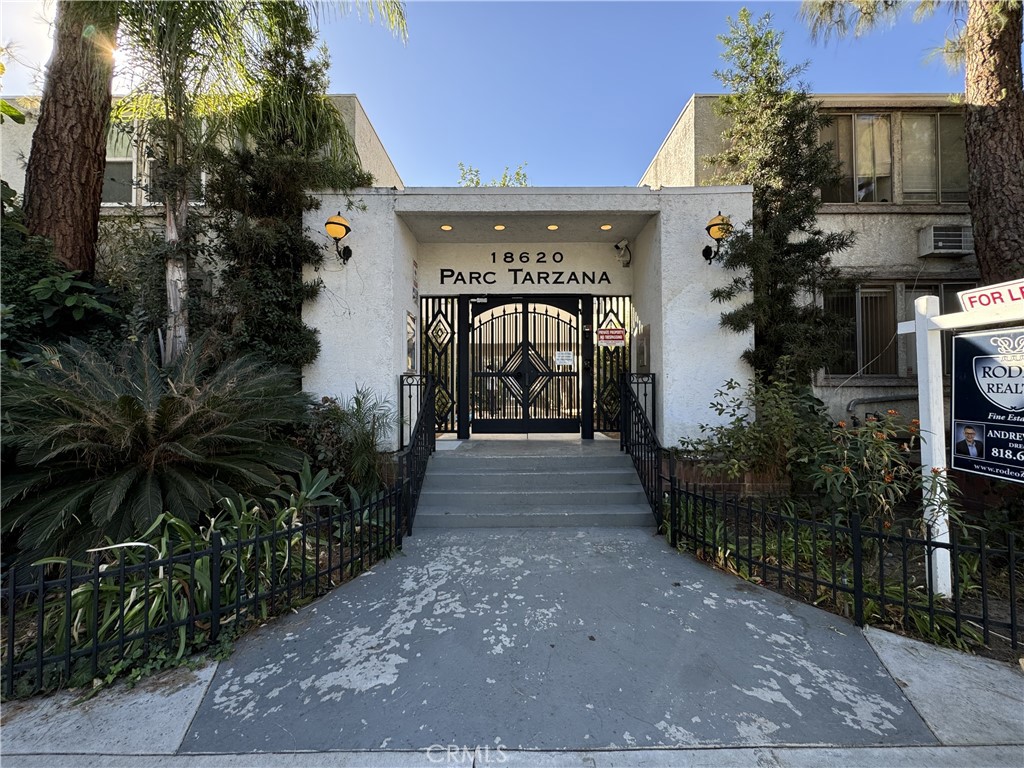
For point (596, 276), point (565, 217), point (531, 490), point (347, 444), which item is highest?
point (565, 217)

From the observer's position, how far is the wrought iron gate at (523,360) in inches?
280

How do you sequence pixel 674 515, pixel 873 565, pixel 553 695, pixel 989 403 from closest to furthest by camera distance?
pixel 553 695
pixel 989 403
pixel 873 565
pixel 674 515

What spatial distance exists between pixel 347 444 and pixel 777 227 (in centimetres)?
598

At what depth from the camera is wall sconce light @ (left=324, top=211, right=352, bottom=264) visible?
5.22 m

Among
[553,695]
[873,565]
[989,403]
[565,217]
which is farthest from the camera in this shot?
[565,217]

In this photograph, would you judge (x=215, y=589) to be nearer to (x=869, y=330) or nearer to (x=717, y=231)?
(x=717, y=231)

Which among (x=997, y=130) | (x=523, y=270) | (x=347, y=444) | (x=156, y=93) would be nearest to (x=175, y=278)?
(x=156, y=93)

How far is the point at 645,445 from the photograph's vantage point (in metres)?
4.87

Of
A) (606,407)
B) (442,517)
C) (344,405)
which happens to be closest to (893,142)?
(606,407)

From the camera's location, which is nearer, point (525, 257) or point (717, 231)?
point (717, 231)

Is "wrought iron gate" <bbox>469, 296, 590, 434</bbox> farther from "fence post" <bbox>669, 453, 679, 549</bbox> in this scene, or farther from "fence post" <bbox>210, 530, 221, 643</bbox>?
"fence post" <bbox>210, 530, 221, 643</bbox>

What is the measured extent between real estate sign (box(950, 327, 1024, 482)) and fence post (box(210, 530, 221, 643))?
5.27 metres

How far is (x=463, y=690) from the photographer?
229 centimetres

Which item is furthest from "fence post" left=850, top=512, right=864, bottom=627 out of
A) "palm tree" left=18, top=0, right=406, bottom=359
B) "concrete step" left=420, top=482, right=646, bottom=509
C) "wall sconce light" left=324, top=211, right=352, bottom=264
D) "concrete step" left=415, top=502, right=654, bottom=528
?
"palm tree" left=18, top=0, right=406, bottom=359
